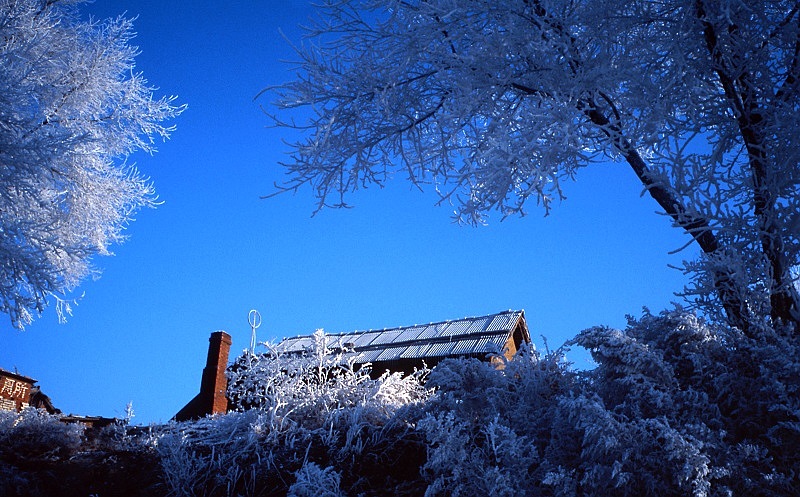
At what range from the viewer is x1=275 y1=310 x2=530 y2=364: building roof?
12734mm

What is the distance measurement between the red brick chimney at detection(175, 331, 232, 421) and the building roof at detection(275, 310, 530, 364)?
1.33 metres

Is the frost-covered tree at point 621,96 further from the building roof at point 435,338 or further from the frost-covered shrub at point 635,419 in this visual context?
the building roof at point 435,338

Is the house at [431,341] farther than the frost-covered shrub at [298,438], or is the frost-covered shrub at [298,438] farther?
the house at [431,341]

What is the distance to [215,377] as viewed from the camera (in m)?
11.5

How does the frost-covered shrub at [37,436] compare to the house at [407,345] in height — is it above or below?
below

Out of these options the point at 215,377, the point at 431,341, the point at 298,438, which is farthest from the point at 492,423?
the point at 431,341

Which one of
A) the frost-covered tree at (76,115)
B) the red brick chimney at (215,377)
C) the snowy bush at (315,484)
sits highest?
the frost-covered tree at (76,115)

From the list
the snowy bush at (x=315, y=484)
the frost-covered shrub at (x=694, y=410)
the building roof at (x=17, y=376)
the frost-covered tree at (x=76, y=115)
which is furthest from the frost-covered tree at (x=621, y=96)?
the building roof at (x=17, y=376)

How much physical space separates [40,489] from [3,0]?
1044cm

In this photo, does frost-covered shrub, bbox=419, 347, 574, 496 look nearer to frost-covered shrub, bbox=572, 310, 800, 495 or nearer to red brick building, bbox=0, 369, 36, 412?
frost-covered shrub, bbox=572, 310, 800, 495

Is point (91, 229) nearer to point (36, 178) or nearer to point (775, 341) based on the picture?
point (36, 178)

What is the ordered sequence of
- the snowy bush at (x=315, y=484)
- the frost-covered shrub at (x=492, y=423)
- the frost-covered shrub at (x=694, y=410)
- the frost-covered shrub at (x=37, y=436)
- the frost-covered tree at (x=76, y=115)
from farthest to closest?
the frost-covered tree at (x=76, y=115)
the frost-covered shrub at (x=37, y=436)
the snowy bush at (x=315, y=484)
the frost-covered shrub at (x=492, y=423)
the frost-covered shrub at (x=694, y=410)

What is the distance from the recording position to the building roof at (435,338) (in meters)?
12.7

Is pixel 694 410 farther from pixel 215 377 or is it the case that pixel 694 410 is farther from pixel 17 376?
pixel 17 376
